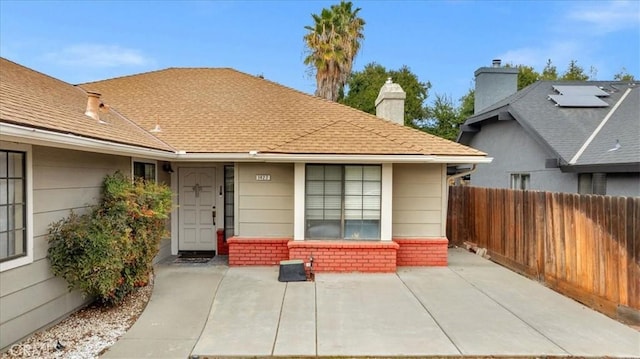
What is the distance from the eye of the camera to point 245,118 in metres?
9.91

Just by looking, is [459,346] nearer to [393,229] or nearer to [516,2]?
[393,229]

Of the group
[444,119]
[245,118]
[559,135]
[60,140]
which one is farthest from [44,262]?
[444,119]

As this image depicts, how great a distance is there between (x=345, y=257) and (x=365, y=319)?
2.55 metres

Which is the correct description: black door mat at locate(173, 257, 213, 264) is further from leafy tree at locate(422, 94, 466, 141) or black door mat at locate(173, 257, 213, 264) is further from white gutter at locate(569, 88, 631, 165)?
leafy tree at locate(422, 94, 466, 141)

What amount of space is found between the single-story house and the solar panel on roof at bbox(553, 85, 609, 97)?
6.70 metres

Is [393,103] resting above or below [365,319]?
above

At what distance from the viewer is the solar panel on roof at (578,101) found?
1204cm

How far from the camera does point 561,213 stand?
263 inches

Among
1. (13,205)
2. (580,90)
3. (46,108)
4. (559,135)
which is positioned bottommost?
(13,205)

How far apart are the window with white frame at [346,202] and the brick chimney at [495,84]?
9.84 m

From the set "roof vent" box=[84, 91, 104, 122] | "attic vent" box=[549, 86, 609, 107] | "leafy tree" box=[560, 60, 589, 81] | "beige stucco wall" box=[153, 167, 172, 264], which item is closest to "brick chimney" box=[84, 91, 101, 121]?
"roof vent" box=[84, 91, 104, 122]

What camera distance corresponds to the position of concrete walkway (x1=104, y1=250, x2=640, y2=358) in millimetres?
4555

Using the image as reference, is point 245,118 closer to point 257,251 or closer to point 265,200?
point 265,200

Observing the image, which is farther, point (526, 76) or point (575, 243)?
point (526, 76)
